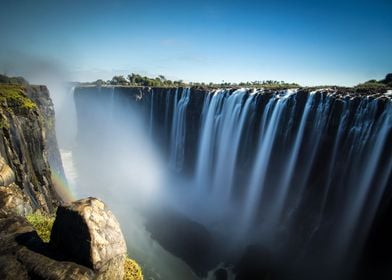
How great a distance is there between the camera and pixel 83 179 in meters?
34.3

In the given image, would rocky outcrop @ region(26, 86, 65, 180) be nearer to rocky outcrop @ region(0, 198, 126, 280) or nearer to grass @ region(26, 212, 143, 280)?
grass @ region(26, 212, 143, 280)

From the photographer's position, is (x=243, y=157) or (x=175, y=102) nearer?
(x=243, y=157)

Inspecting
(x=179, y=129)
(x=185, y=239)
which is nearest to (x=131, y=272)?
(x=185, y=239)

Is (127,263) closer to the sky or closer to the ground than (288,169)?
closer to the sky

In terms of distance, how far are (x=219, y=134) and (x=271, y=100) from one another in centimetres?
646

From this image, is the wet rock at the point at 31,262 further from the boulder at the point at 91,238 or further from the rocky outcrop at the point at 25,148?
the rocky outcrop at the point at 25,148

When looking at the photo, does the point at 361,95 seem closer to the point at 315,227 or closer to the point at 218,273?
the point at 315,227

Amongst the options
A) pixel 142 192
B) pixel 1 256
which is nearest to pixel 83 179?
pixel 142 192

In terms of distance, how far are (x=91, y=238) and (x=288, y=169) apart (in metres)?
15.9

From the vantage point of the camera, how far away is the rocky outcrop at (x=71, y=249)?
174 inches

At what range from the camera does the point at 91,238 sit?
4.70 metres

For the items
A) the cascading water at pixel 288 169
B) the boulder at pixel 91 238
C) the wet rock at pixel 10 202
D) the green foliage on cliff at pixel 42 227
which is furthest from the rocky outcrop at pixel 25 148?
the cascading water at pixel 288 169

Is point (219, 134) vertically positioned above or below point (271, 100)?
below

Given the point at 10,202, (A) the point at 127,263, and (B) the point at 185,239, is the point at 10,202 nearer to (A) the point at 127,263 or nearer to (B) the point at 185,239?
(A) the point at 127,263
